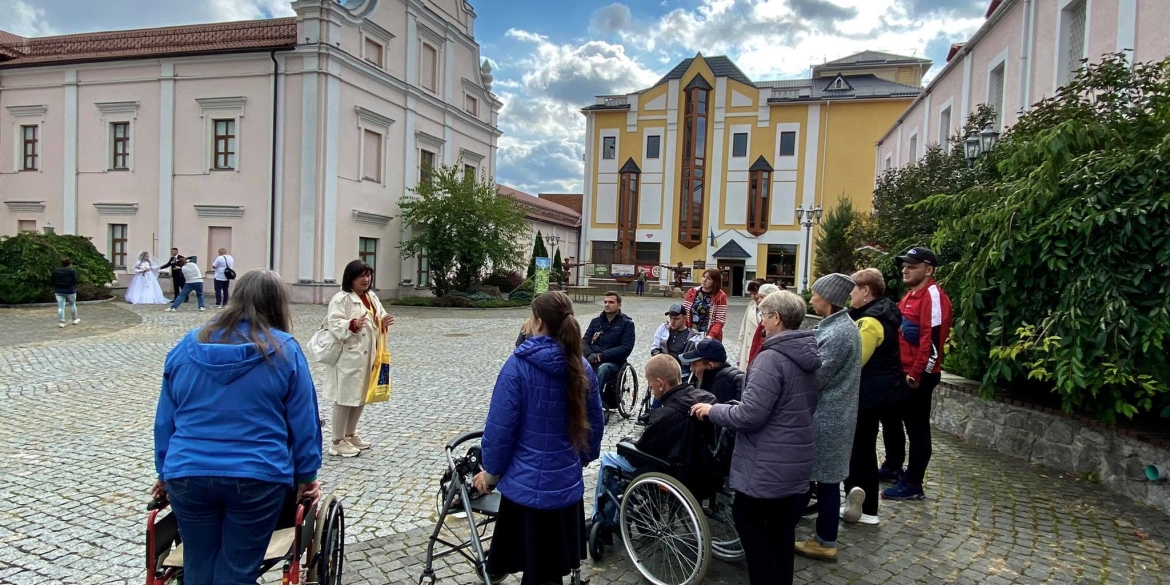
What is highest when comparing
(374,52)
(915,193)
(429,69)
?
(429,69)

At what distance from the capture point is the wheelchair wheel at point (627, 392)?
7.41 m

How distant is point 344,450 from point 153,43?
27.2 meters

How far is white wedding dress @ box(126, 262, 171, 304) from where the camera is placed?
65.6 ft

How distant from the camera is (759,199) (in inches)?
1661

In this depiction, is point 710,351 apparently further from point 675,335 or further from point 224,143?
point 224,143

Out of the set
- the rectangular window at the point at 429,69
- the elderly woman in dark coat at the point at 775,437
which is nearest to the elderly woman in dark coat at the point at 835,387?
the elderly woman in dark coat at the point at 775,437

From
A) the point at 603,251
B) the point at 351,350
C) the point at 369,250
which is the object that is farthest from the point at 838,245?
the point at 351,350

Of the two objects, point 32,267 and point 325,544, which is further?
point 32,267

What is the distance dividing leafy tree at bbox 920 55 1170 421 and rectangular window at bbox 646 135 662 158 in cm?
3866

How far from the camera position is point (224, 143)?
23.8m

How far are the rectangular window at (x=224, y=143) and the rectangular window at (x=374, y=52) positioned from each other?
564 centimetres

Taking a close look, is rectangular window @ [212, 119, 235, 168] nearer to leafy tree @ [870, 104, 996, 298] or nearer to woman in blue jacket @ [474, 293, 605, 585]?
leafy tree @ [870, 104, 996, 298]

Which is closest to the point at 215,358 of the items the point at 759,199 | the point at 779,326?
the point at 779,326

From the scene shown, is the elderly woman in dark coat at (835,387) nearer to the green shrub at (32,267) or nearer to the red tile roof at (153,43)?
the green shrub at (32,267)
